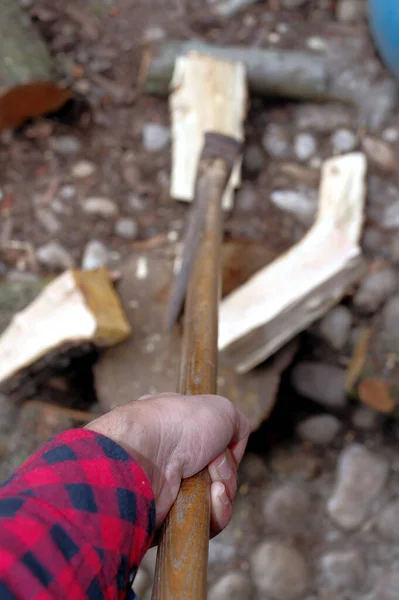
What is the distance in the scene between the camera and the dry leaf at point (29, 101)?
99.7 inches

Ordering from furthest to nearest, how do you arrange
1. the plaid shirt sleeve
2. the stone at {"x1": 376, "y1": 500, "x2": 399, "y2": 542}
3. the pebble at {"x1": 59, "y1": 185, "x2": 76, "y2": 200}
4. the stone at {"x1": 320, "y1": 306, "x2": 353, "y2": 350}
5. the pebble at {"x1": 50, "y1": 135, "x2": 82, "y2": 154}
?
1. the pebble at {"x1": 50, "y1": 135, "x2": 82, "y2": 154}
2. the pebble at {"x1": 59, "y1": 185, "x2": 76, "y2": 200}
3. the stone at {"x1": 320, "y1": 306, "x2": 353, "y2": 350}
4. the stone at {"x1": 376, "y1": 500, "x2": 399, "y2": 542}
5. the plaid shirt sleeve

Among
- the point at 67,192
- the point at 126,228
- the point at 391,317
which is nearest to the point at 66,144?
the point at 67,192

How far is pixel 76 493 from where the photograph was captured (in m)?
0.74

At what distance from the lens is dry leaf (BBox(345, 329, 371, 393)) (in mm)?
1948

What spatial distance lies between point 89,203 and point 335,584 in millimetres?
1697

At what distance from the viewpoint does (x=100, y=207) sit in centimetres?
254

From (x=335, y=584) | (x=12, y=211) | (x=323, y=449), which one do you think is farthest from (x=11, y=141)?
(x=335, y=584)

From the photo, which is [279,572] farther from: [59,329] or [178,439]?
[178,439]

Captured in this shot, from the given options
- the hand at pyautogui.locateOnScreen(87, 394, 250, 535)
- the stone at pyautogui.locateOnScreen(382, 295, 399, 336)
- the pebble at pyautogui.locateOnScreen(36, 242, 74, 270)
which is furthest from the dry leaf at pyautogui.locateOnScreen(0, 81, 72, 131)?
the hand at pyautogui.locateOnScreen(87, 394, 250, 535)

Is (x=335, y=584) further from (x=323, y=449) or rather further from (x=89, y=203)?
(x=89, y=203)

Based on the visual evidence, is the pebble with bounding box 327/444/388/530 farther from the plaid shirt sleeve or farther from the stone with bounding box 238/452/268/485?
the plaid shirt sleeve

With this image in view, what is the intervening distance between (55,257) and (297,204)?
1004 mm

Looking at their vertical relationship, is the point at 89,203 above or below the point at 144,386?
above

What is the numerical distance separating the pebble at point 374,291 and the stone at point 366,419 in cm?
36
